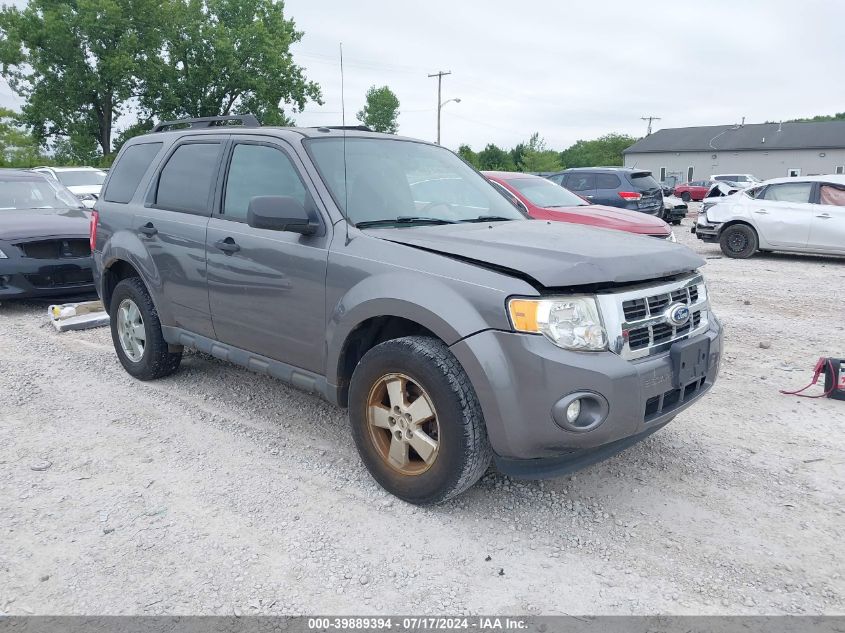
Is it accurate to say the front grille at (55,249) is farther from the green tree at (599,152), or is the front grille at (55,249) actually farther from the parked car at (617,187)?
the green tree at (599,152)

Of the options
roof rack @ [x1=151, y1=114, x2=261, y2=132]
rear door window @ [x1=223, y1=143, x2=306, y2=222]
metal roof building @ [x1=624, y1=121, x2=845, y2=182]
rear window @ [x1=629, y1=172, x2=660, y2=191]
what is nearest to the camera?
rear door window @ [x1=223, y1=143, x2=306, y2=222]

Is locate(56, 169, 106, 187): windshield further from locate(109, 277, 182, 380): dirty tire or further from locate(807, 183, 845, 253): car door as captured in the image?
locate(807, 183, 845, 253): car door

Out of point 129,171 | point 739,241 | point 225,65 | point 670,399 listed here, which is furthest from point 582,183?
point 225,65

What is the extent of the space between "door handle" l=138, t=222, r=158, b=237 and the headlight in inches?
119

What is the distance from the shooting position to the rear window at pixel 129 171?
202 inches

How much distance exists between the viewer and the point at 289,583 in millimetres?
2721

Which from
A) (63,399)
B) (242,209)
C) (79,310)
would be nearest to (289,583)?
(242,209)

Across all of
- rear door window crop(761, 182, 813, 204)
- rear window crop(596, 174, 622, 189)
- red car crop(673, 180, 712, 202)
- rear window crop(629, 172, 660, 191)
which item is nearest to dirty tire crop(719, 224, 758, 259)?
rear door window crop(761, 182, 813, 204)

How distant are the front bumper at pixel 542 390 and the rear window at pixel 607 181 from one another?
13302 millimetres

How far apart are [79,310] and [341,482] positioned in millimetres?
5083

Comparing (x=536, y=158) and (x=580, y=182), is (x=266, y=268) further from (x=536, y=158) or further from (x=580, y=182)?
(x=536, y=158)

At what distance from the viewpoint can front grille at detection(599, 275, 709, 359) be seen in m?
2.93

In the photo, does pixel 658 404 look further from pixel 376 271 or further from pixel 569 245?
pixel 376 271

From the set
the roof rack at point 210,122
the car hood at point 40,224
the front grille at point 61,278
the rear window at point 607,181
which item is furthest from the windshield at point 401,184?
the rear window at point 607,181
